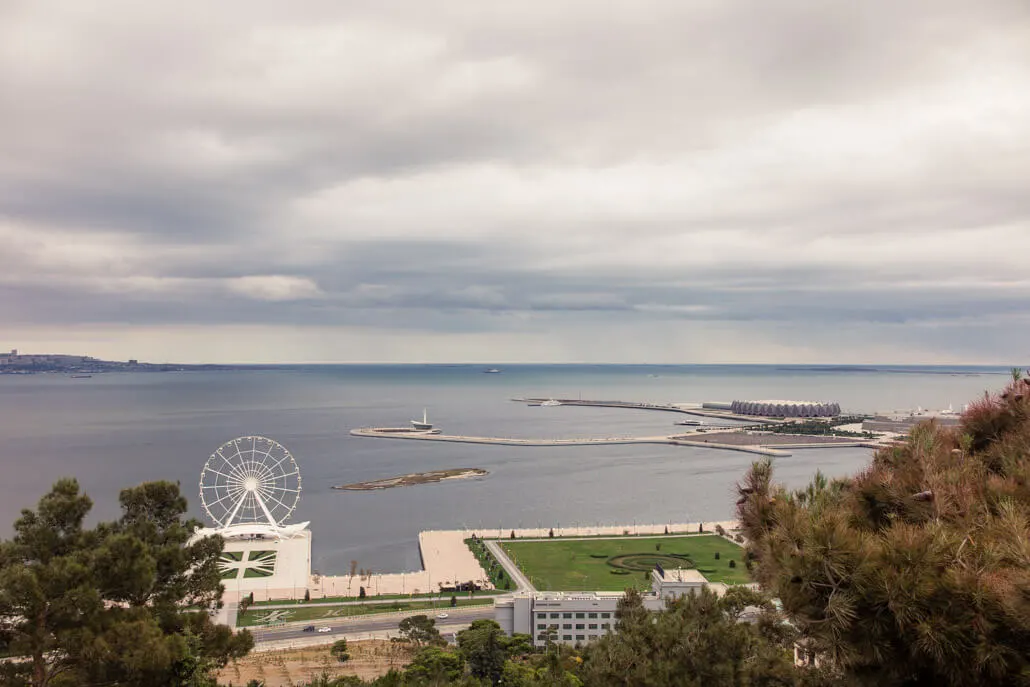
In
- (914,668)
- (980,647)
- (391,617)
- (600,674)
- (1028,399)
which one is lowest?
(391,617)

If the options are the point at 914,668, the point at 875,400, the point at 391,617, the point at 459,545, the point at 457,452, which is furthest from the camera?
the point at 875,400

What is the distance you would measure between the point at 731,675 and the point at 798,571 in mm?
4452

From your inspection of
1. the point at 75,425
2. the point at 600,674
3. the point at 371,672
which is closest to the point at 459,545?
the point at 371,672

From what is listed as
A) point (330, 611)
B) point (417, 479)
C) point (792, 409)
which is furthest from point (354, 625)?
point (792, 409)

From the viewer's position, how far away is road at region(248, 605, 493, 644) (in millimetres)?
29234

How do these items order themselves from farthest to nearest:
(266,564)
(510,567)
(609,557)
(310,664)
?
(609,557) → (266,564) → (510,567) → (310,664)

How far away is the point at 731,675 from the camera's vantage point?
938cm

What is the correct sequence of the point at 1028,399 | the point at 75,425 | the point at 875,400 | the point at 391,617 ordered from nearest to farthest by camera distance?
the point at 1028,399 < the point at 391,617 < the point at 75,425 < the point at 875,400

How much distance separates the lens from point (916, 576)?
540cm

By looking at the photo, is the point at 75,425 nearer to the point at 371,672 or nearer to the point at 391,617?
the point at 391,617

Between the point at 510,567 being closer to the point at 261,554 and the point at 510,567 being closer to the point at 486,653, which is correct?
the point at 261,554

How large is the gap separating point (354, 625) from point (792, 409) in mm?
108500

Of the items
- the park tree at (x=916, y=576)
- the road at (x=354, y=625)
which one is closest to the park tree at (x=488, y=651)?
the road at (x=354, y=625)

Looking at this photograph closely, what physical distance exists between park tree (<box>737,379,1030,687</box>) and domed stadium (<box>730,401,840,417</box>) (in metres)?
125
